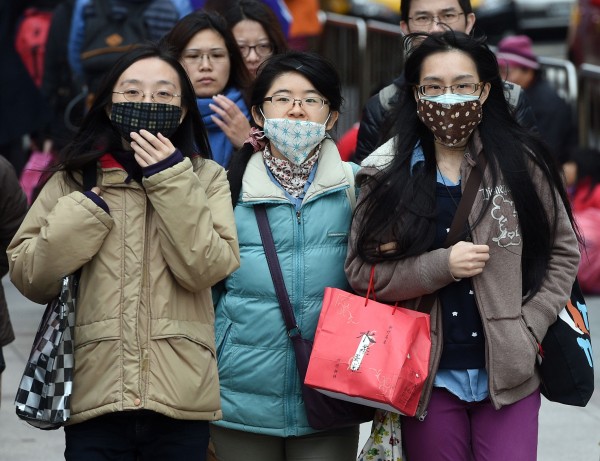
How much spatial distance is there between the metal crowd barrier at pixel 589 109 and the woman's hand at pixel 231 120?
719 centimetres

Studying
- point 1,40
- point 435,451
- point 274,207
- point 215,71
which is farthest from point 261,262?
point 1,40

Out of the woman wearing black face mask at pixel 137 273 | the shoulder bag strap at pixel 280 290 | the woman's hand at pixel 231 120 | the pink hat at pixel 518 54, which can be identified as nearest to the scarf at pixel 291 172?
the shoulder bag strap at pixel 280 290

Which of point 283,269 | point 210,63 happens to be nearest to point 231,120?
point 210,63

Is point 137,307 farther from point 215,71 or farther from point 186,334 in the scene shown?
point 215,71

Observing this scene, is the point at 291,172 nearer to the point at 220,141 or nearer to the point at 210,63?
the point at 220,141

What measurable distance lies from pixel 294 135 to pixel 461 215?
25.5 inches

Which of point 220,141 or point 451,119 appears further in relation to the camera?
point 220,141

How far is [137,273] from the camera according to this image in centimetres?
420

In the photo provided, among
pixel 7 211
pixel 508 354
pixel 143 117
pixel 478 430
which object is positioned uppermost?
pixel 143 117

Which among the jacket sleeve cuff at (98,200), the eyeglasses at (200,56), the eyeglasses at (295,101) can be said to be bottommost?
the jacket sleeve cuff at (98,200)

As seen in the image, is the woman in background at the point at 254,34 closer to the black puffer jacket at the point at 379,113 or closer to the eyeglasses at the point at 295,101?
the black puffer jacket at the point at 379,113

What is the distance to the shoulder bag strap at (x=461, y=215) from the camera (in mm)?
4418

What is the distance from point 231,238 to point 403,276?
1.88 ft

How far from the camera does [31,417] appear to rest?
164 inches
